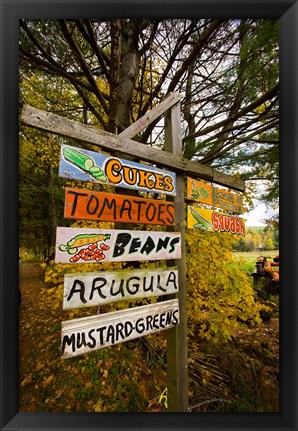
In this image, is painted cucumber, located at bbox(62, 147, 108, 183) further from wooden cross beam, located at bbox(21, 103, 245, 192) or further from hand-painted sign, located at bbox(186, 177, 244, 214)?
hand-painted sign, located at bbox(186, 177, 244, 214)

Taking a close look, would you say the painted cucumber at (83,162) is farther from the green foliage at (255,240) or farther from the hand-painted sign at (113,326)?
the green foliage at (255,240)

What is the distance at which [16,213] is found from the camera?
1046 millimetres

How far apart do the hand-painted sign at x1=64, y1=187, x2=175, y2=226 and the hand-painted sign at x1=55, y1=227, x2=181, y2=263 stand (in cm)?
9

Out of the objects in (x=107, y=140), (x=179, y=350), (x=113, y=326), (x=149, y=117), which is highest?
(x=149, y=117)

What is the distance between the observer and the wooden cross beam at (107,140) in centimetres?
95

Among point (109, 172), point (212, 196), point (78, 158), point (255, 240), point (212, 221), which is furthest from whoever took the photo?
point (255, 240)

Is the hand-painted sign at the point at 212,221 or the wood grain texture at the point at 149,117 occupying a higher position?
the wood grain texture at the point at 149,117

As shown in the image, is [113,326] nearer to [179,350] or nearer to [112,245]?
[112,245]

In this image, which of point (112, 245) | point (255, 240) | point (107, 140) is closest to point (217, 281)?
point (255, 240)

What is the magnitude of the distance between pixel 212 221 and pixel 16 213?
142cm

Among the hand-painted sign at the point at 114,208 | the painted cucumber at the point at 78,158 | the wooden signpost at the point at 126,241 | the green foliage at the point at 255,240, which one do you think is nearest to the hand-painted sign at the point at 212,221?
the wooden signpost at the point at 126,241
